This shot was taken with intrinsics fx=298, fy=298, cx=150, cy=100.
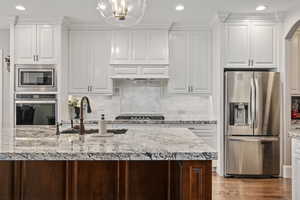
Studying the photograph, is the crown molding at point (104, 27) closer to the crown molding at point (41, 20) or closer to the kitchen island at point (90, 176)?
the crown molding at point (41, 20)

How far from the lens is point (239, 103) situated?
4.72 m

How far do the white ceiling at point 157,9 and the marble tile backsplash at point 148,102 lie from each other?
125 cm

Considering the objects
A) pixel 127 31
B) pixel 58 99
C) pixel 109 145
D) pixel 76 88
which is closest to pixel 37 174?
pixel 109 145

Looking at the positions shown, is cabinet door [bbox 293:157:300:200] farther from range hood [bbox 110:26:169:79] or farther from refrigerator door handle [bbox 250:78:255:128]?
range hood [bbox 110:26:169:79]

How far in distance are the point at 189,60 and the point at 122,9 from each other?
3.01 m

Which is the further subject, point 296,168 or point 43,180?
point 296,168

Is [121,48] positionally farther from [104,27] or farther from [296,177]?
[296,177]

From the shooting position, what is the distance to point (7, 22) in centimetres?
518

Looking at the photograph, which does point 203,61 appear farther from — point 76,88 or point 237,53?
point 76,88

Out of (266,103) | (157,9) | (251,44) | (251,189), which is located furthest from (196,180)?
(251,44)

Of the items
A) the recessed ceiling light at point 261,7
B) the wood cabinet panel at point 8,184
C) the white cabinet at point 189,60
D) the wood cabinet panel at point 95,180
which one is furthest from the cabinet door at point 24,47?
the recessed ceiling light at point 261,7

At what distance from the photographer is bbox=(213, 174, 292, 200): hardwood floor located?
3.83 metres

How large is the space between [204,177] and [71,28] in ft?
14.2

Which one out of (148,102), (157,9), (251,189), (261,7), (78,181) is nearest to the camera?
(78,181)
